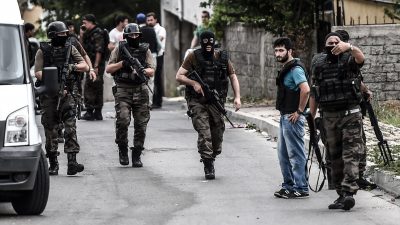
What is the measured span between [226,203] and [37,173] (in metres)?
1.99

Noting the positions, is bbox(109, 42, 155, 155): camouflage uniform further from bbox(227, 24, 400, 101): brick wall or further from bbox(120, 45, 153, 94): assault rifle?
bbox(227, 24, 400, 101): brick wall

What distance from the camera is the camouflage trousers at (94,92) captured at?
22.0 meters

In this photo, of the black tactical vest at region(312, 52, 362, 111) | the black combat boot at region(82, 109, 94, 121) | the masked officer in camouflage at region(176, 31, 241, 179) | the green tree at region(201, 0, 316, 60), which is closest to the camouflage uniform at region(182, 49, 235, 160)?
the masked officer in camouflage at region(176, 31, 241, 179)

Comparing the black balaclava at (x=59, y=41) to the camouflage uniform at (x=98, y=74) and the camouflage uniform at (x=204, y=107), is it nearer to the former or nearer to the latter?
the camouflage uniform at (x=204, y=107)

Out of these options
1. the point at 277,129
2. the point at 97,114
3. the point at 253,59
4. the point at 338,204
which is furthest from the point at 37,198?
the point at 253,59

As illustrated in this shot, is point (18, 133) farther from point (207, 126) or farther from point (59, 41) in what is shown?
point (59, 41)

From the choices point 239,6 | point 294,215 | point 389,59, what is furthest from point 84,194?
point 239,6

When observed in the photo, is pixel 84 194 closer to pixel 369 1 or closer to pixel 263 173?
pixel 263 173

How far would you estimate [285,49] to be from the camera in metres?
12.5

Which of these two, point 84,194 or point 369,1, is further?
point 369,1

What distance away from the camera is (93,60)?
71.9ft

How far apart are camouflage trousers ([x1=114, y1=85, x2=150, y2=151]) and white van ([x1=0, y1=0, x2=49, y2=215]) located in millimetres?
3415

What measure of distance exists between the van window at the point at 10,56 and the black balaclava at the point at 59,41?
2604 millimetres

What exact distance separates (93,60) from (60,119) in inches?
289
